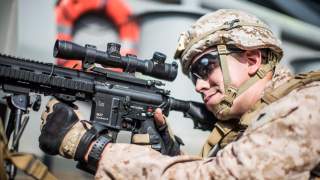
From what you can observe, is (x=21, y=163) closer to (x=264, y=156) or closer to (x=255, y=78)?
(x=264, y=156)

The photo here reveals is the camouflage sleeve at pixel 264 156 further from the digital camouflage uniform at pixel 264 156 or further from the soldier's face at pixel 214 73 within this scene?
the soldier's face at pixel 214 73

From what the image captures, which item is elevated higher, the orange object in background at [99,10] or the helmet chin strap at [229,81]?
the orange object in background at [99,10]

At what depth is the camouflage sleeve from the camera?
1.30m

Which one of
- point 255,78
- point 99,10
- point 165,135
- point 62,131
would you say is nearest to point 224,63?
point 255,78

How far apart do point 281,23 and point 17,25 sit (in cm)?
340

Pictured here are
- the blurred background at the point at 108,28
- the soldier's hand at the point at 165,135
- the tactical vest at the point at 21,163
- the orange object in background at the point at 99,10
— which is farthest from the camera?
the orange object in background at the point at 99,10

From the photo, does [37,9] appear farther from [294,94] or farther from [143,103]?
[294,94]

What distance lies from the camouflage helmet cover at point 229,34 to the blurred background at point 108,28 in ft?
5.98

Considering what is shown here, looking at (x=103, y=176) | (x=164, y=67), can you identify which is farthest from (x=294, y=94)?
(x=164, y=67)

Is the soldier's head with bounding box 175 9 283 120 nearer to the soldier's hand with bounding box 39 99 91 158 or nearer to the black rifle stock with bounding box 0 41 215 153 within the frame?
the black rifle stock with bounding box 0 41 215 153

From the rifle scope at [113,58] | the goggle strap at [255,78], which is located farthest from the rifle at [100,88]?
the goggle strap at [255,78]

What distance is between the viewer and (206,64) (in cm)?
186

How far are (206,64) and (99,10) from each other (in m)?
2.41

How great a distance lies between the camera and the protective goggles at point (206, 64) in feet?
6.02
